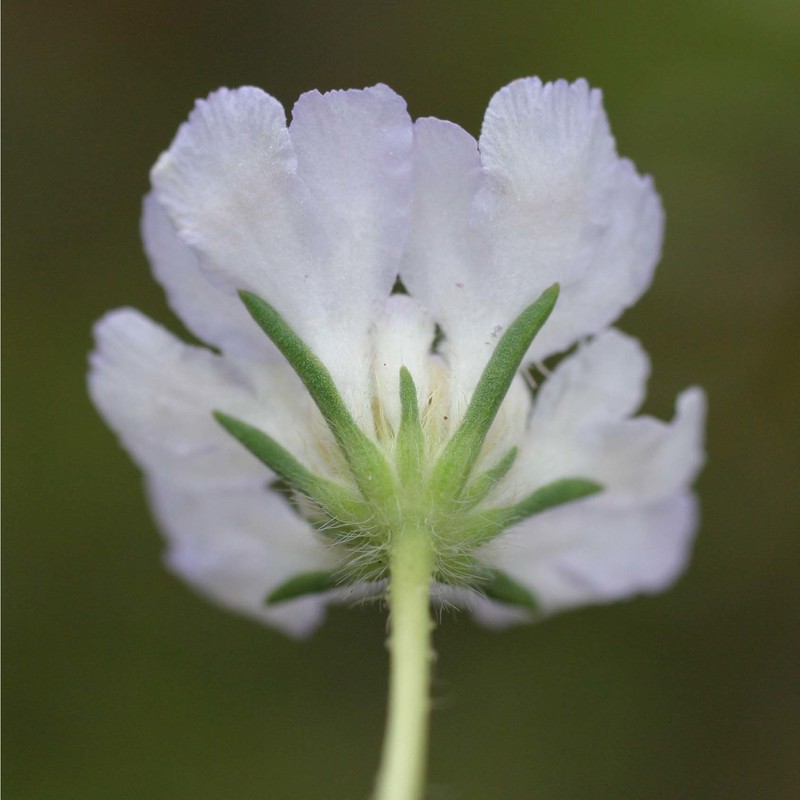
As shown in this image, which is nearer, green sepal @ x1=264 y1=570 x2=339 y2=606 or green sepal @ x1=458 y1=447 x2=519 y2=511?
green sepal @ x1=458 y1=447 x2=519 y2=511

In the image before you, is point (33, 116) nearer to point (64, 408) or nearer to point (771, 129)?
point (64, 408)

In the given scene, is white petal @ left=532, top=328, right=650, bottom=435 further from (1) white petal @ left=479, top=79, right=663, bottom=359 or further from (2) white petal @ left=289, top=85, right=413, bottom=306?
(2) white petal @ left=289, top=85, right=413, bottom=306

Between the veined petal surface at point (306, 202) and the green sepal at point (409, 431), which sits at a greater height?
the veined petal surface at point (306, 202)

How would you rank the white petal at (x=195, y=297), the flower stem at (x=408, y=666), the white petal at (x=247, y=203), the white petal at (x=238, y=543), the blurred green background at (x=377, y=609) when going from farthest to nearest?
1. the blurred green background at (x=377, y=609)
2. the white petal at (x=238, y=543)
3. the white petal at (x=195, y=297)
4. the white petal at (x=247, y=203)
5. the flower stem at (x=408, y=666)

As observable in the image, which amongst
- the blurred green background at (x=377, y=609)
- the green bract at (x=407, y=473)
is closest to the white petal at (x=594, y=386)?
the green bract at (x=407, y=473)

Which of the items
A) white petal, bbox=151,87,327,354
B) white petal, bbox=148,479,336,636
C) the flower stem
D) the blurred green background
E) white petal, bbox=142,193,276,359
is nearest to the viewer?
the flower stem

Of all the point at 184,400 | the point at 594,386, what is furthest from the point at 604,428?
the point at 184,400

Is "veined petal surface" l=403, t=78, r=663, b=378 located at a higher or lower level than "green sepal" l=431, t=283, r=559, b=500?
higher

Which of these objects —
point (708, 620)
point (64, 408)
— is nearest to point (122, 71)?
point (64, 408)

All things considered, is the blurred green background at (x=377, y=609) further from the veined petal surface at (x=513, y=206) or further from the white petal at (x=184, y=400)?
the veined petal surface at (x=513, y=206)

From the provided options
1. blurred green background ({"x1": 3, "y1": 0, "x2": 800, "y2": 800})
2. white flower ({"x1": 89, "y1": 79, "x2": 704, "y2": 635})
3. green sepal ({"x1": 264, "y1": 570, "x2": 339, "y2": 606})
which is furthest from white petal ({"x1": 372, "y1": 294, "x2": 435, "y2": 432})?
blurred green background ({"x1": 3, "y1": 0, "x2": 800, "y2": 800})
